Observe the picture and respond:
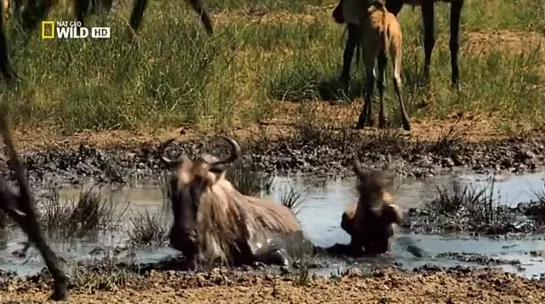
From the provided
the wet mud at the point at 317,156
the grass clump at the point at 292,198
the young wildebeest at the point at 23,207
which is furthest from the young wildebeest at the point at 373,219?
the young wildebeest at the point at 23,207

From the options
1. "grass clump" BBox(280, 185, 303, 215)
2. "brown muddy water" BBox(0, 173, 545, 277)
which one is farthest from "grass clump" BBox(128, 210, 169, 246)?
"grass clump" BBox(280, 185, 303, 215)

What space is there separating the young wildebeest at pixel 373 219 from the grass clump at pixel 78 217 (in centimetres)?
164

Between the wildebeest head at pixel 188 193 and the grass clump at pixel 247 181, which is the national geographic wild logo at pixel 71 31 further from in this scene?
the wildebeest head at pixel 188 193

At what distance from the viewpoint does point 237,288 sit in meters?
7.95

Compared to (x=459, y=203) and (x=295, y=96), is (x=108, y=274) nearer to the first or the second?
(x=459, y=203)

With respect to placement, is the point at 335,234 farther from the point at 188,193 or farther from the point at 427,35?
the point at 427,35

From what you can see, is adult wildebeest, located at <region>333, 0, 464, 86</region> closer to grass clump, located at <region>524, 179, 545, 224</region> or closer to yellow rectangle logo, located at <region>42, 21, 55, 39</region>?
yellow rectangle logo, located at <region>42, 21, 55, 39</region>

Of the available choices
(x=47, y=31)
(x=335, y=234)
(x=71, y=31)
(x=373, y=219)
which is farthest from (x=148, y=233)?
(x=47, y=31)

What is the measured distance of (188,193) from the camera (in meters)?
8.42

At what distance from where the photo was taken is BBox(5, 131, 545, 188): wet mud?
12.1 m

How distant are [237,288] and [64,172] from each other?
4427 mm

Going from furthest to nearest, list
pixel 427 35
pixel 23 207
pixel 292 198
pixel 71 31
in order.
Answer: pixel 427 35 < pixel 71 31 < pixel 292 198 < pixel 23 207

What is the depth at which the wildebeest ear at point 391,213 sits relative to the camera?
30.2ft

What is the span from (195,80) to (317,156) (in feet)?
7.97
